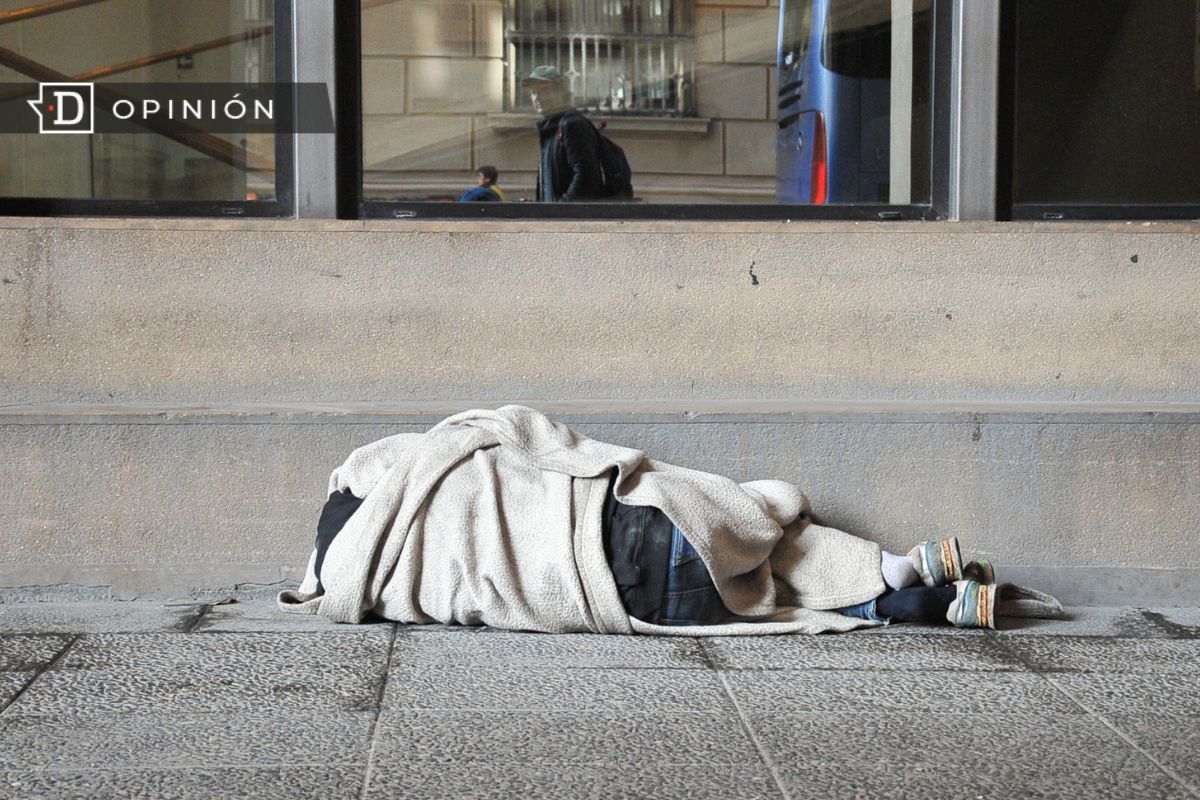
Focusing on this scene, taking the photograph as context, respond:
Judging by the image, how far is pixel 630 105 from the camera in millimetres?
4332

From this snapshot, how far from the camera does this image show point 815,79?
4.47m

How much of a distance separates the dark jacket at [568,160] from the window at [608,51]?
0.08 metres

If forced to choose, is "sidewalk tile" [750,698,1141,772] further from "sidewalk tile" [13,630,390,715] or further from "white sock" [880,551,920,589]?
"sidewalk tile" [13,630,390,715]

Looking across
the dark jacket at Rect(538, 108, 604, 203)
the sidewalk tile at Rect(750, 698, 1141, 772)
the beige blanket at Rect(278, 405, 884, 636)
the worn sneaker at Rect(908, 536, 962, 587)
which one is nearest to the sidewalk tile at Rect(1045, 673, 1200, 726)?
the sidewalk tile at Rect(750, 698, 1141, 772)

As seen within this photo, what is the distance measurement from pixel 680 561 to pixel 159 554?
5.54 feet

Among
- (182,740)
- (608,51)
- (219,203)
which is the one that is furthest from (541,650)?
(608,51)

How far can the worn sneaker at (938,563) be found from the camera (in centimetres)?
363

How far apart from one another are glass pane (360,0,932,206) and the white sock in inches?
54.5

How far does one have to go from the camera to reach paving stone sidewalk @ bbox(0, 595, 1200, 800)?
2.38 m

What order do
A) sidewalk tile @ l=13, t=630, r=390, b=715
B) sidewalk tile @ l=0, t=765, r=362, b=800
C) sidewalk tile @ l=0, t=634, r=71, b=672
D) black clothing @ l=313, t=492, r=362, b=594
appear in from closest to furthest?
sidewalk tile @ l=0, t=765, r=362, b=800, sidewalk tile @ l=13, t=630, r=390, b=715, sidewalk tile @ l=0, t=634, r=71, b=672, black clothing @ l=313, t=492, r=362, b=594

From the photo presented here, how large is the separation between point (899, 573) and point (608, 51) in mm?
2084

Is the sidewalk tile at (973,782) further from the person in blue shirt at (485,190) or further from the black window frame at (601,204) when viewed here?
the person in blue shirt at (485,190)

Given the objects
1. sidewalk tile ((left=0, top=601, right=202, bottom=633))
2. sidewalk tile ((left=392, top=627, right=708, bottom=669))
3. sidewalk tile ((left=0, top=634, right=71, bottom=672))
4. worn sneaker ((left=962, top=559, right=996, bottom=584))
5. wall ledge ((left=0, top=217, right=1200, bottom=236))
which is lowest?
sidewalk tile ((left=392, top=627, right=708, bottom=669))

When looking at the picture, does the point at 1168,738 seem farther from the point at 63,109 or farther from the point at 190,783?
the point at 63,109
